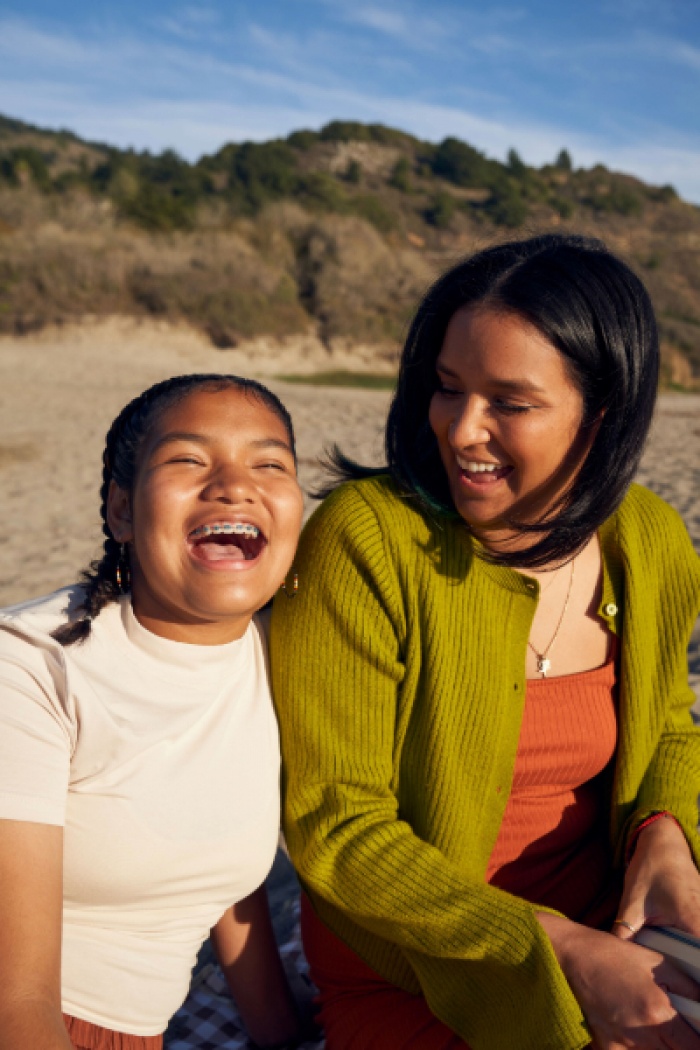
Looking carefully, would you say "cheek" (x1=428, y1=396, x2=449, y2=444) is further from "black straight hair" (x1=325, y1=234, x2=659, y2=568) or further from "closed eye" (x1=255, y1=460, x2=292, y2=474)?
"closed eye" (x1=255, y1=460, x2=292, y2=474)

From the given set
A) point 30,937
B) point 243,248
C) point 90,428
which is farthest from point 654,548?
point 243,248

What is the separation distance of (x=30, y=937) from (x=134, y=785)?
265 millimetres

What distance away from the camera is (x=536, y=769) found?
182cm

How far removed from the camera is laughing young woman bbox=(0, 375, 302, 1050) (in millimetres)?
1349

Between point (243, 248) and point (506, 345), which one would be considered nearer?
point (506, 345)

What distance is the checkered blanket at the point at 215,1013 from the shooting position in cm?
216

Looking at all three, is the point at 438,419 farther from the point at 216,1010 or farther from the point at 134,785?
the point at 216,1010

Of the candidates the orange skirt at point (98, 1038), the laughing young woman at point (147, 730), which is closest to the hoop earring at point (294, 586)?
the laughing young woman at point (147, 730)

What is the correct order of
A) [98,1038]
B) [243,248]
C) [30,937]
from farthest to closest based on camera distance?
[243,248] < [98,1038] < [30,937]

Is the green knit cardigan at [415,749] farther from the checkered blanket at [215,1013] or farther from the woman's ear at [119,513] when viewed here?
the checkered blanket at [215,1013]

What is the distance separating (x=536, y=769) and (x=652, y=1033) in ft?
1.72

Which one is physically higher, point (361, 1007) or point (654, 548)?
point (654, 548)

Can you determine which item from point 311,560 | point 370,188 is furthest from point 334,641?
point 370,188

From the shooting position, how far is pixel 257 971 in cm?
206
